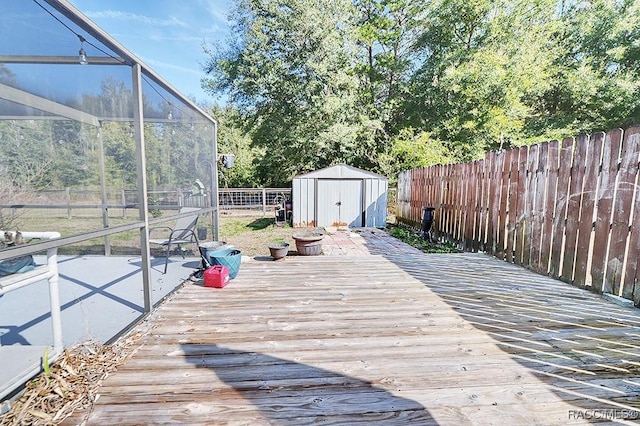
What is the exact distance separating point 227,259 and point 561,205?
3.95m

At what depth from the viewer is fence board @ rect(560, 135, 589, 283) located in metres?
3.15

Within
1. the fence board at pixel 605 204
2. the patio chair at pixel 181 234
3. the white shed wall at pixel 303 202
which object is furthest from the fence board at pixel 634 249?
the white shed wall at pixel 303 202

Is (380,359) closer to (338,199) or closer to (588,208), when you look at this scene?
(588,208)

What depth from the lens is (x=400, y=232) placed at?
25.4 feet

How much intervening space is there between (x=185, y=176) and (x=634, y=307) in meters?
4.99

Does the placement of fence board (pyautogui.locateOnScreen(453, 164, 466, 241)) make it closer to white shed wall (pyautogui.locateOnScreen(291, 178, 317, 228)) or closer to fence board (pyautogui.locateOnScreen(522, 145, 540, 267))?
fence board (pyautogui.locateOnScreen(522, 145, 540, 267))

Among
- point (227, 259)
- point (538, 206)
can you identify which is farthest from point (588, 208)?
point (227, 259)

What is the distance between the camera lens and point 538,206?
3695 millimetres

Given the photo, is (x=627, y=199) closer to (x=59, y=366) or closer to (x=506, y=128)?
(x=59, y=366)

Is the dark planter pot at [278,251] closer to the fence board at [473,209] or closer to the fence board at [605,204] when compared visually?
the fence board at [473,209]

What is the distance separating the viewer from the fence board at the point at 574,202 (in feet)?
10.3

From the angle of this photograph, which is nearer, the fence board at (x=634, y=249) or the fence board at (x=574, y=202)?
the fence board at (x=634, y=249)

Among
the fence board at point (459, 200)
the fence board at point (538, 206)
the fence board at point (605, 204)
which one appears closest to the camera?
the fence board at point (605, 204)

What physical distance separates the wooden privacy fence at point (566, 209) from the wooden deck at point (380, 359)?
352mm
